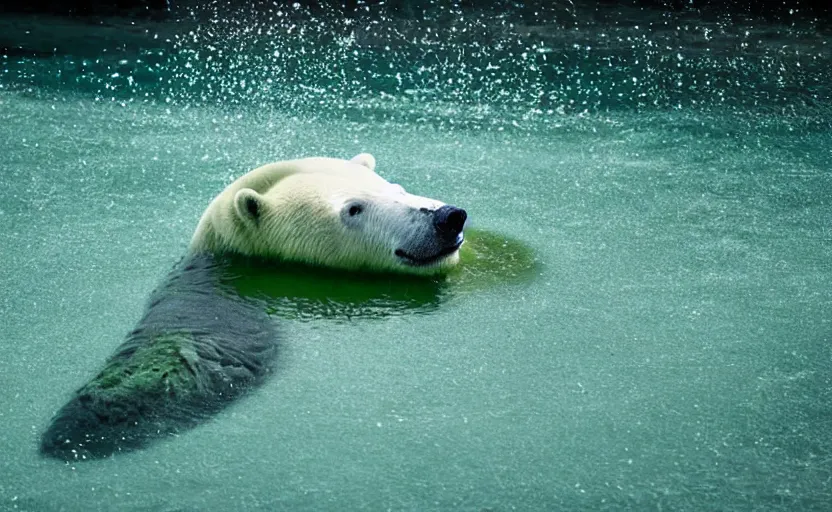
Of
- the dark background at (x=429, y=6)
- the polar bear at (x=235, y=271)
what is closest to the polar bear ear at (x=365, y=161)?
the polar bear at (x=235, y=271)

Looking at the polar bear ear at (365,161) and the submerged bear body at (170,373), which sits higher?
the polar bear ear at (365,161)

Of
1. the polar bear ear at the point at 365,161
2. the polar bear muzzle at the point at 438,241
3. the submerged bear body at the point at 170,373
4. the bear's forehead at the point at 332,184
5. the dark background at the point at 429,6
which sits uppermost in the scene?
the dark background at the point at 429,6

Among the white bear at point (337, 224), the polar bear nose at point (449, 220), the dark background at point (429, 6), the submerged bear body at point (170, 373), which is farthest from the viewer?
the dark background at point (429, 6)

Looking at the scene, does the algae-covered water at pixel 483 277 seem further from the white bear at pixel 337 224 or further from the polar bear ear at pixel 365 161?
the polar bear ear at pixel 365 161

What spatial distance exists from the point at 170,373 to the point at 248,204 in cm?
89

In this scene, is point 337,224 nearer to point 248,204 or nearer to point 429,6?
point 248,204

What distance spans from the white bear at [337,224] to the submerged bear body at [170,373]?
10.3 inches

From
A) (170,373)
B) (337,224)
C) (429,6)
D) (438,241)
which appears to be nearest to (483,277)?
(438,241)

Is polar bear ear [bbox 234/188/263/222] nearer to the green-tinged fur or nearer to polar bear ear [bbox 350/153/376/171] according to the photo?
polar bear ear [bbox 350/153/376/171]

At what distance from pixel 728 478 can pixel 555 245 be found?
1.76 metres

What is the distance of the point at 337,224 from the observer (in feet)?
12.8

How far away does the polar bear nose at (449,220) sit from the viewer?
3.76 m

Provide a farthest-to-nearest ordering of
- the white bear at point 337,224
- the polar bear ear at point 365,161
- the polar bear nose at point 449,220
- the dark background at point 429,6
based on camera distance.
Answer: the dark background at point 429,6, the polar bear ear at point 365,161, the white bear at point 337,224, the polar bear nose at point 449,220

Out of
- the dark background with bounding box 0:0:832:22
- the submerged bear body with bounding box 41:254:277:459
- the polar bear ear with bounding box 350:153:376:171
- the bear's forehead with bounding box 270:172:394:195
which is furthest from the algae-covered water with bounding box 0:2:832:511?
Result: the dark background with bounding box 0:0:832:22
